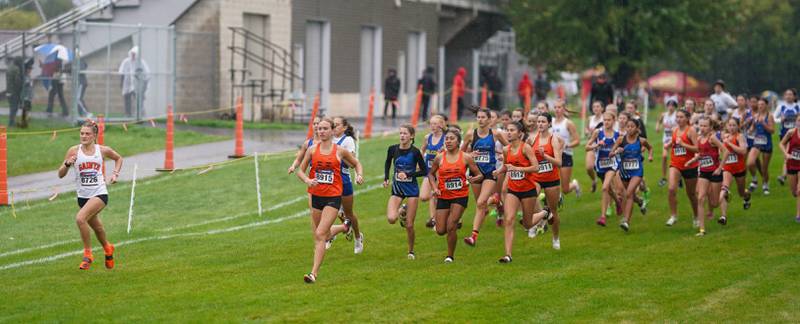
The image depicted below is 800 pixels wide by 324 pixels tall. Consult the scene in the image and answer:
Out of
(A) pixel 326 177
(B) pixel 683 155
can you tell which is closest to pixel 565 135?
(B) pixel 683 155

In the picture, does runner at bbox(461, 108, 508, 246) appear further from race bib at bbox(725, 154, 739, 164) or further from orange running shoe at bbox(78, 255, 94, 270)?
race bib at bbox(725, 154, 739, 164)

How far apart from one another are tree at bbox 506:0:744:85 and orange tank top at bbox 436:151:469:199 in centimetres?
3260

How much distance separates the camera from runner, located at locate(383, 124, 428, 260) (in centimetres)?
1595

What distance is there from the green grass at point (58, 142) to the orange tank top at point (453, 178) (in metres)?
12.0

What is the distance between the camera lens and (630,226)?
776 inches

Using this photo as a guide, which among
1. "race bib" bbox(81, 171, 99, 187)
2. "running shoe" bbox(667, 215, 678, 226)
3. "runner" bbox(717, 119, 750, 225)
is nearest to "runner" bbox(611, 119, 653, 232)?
"running shoe" bbox(667, 215, 678, 226)

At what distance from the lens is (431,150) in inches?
684

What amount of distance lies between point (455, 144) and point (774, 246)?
16.5 feet

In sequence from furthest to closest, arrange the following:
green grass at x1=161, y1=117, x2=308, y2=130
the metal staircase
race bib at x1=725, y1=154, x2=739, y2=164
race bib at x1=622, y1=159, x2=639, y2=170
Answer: the metal staircase
green grass at x1=161, y1=117, x2=308, y2=130
race bib at x1=725, y1=154, x2=739, y2=164
race bib at x1=622, y1=159, x2=639, y2=170

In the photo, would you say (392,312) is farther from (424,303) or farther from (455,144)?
(455,144)

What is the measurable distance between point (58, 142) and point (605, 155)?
1464cm

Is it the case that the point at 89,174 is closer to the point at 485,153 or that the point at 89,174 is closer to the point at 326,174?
the point at 326,174

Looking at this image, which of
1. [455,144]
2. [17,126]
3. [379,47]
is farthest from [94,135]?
[379,47]

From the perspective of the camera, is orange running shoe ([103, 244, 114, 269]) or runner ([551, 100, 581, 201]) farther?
runner ([551, 100, 581, 201])
